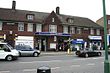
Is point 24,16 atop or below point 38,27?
atop

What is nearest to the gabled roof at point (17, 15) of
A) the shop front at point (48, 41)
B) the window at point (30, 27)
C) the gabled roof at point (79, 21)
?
the window at point (30, 27)

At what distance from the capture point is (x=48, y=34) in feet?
145

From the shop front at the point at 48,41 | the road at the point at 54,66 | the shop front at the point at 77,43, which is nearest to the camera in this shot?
the road at the point at 54,66

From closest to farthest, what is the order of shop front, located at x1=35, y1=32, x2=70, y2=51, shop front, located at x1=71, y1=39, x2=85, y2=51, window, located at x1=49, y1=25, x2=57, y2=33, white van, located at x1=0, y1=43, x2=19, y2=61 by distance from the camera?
white van, located at x1=0, y1=43, x2=19, y2=61
shop front, located at x1=35, y1=32, x2=70, y2=51
window, located at x1=49, y1=25, x2=57, y2=33
shop front, located at x1=71, y1=39, x2=85, y2=51

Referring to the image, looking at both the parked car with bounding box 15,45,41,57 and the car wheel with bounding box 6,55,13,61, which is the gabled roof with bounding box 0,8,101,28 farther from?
the car wheel with bounding box 6,55,13,61

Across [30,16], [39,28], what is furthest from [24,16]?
[39,28]

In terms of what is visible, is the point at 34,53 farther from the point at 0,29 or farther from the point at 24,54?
the point at 0,29

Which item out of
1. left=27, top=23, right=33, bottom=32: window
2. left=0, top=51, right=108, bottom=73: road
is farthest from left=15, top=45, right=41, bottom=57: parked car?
left=27, top=23, right=33, bottom=32: window

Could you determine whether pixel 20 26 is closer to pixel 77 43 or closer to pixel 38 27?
pixel 38 27

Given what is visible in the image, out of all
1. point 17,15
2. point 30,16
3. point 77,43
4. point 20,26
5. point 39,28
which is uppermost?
point 17,15

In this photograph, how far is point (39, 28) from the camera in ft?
147

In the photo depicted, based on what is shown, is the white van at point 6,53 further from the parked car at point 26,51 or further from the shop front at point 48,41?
the shop front at point 48,41

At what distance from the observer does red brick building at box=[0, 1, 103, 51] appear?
4197 cm

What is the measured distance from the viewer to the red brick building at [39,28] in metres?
42.0
